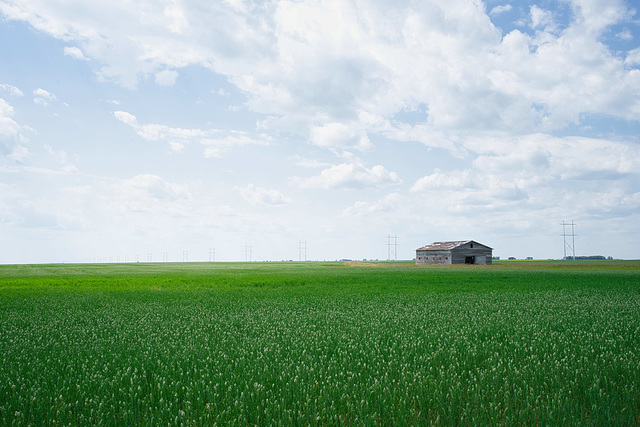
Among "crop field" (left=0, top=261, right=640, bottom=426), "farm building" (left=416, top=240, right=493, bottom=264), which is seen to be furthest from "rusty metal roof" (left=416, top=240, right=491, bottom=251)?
"crop field" (left=0, top=261, right=640, bottom=426)

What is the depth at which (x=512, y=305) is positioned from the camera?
800 inches

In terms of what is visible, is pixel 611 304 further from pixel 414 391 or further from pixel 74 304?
pixel 74 304

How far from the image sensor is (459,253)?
10519cm

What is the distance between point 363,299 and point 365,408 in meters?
18.0

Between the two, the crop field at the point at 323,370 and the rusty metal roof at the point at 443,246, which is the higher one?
the rusty metal roof at the point at 443,246

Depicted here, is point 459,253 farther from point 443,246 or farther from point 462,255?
point 443,246

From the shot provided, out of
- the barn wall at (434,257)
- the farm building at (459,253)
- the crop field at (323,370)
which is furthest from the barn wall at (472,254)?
the crop field at (323,370)

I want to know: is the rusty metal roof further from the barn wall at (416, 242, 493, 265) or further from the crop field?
the crop field

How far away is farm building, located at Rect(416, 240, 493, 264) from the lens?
104450mm

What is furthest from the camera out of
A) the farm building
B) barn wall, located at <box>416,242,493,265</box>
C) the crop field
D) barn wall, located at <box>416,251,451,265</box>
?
barn wall, located at <box>416,251,451,265</box>

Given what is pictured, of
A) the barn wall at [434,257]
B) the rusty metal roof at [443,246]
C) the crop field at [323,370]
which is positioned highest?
the rusty metal roof at [443,246]

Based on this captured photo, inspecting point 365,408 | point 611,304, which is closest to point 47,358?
point 365,408

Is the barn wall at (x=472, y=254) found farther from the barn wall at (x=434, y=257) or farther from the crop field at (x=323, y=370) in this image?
the crop field at (x=323, y=370)

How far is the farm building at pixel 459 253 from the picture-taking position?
104 meters
